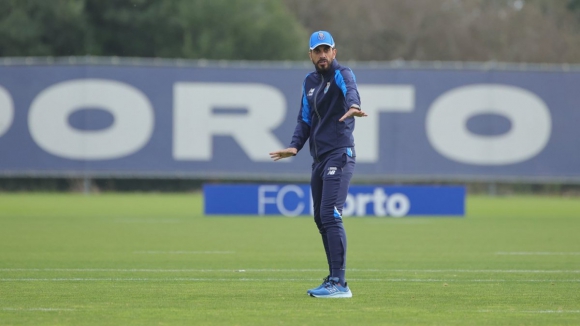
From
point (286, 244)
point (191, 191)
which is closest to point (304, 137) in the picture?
point (286, 244)

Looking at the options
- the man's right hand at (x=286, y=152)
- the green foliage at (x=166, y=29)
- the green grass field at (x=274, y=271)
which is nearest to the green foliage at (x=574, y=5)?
the green foliage at (x=166, y=29)

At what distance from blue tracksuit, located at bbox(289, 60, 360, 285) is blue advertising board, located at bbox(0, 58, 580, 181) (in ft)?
72.7

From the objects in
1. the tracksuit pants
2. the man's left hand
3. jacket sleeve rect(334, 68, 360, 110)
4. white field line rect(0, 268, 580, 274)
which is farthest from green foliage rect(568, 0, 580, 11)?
the man's left hand

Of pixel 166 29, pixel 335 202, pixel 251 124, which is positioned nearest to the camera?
pixel 335 202

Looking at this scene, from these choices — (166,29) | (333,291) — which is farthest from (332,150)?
(166,29)

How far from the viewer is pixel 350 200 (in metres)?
24.0

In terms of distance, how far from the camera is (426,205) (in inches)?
973

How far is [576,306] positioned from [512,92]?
24.4 m

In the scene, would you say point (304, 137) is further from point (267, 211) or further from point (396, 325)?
point (267, 211)

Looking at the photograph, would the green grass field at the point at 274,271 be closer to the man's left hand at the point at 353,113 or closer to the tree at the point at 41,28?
the man's left hand at the point at 353,113

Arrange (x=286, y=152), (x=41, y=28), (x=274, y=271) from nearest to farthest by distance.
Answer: (x=286, y=152)
(x=274, y=271)
(x=41, y=28)

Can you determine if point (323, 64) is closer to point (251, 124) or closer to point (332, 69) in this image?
point (332, 69)

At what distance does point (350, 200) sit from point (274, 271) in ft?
39.8

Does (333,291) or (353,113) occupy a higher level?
(353,113)
